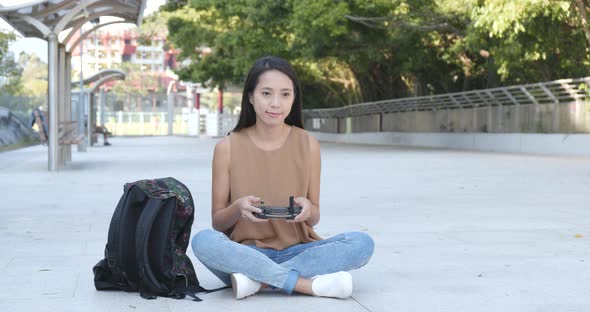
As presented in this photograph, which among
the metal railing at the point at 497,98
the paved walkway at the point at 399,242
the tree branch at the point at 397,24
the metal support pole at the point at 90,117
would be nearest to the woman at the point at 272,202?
the paved walkway at the point at 399,242

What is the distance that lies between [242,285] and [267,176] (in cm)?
54

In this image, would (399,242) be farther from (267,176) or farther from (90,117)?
(90,117)

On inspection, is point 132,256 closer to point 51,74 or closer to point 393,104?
point 51,74

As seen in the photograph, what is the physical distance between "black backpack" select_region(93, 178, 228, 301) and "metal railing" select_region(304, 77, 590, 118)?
77.9 ft

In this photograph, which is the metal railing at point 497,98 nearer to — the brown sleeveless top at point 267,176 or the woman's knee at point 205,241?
the brown sleeveless top at point 267,176

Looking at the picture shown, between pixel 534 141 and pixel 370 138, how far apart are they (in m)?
19.5

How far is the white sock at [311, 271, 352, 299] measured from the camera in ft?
17.1

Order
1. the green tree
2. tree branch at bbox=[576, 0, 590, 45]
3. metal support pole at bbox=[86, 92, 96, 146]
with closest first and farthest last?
tree branch at bbox=[576, 0, 590, 45], metal support pole at bbox=[86, 92, 96, 146], the green tree

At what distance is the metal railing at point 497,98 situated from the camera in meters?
29.0

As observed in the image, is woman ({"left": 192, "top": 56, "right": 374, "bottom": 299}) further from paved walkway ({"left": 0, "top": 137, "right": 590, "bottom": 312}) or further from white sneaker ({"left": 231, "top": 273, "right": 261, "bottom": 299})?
paved walkway ({"left": 0, "top": 137, "right": 590, "bottom": 312})

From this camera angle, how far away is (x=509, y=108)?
33.4 metres

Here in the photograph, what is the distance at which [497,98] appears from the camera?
3438cm

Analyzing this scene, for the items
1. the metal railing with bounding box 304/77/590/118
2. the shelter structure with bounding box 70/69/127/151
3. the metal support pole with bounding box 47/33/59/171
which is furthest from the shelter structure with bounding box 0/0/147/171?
the metal railing with bounding box 304/77/590/118

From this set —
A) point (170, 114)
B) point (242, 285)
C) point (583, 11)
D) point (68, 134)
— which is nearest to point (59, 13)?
point (68, 134)
